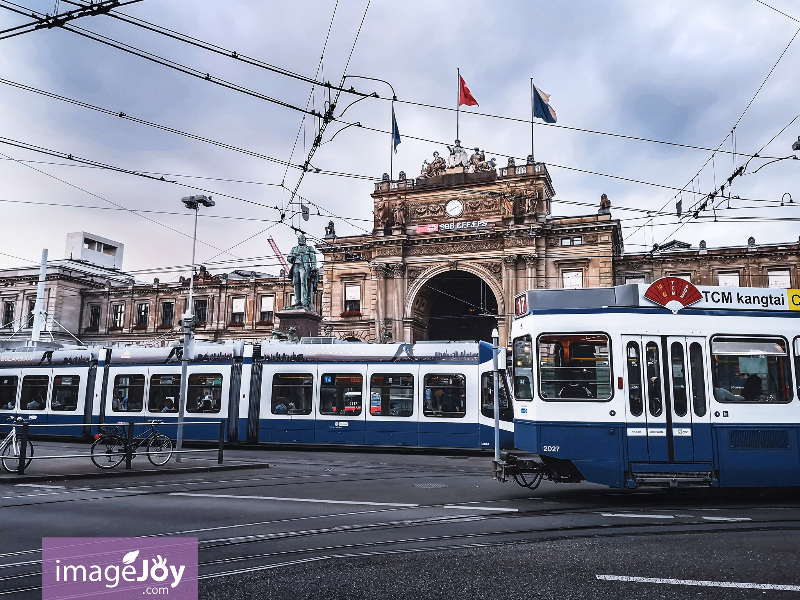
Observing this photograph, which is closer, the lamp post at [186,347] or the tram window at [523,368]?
the tram window at [523,368]

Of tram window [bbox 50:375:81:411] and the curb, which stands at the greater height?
tram window [bbox 50:375:81:411]

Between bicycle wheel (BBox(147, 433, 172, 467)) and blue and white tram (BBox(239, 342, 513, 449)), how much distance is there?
531 cm

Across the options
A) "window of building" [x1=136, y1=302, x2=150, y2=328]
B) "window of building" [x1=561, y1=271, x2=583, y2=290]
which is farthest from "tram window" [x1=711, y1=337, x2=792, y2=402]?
"window of building" [x1=136, y1=302, x2=150, y2=328]

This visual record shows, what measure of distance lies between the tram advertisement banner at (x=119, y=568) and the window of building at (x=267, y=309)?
2000 inches

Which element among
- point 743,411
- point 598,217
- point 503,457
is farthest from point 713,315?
point 598,217

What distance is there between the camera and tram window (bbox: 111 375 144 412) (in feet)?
68.3

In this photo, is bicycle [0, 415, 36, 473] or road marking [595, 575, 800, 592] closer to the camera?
road marking [595, 575, 800, 592]

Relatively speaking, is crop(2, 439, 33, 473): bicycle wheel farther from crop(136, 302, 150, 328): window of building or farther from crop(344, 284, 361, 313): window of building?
crop(136, 302, 150, 328): window of building

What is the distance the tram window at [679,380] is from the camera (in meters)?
9.23

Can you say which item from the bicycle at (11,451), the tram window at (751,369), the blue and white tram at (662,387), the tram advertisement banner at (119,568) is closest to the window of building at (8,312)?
the bicycle at (11,451)

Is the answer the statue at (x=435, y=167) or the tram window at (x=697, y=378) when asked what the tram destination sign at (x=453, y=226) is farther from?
the tram window at (x=697, y=378)

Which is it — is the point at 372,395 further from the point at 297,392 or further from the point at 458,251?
the point at 458,251

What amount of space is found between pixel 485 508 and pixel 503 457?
124cm

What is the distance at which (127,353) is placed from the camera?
2136 centimetres
